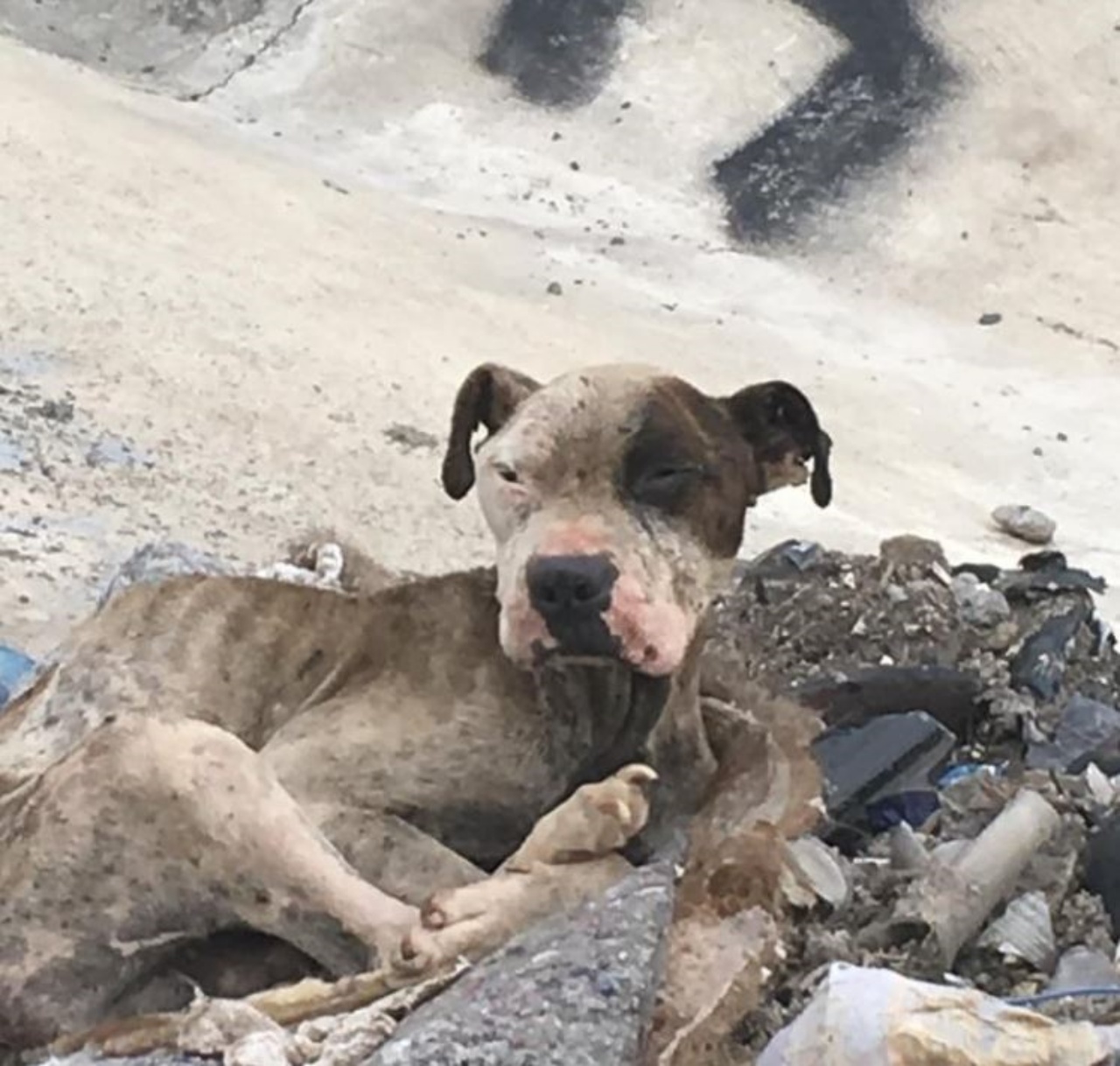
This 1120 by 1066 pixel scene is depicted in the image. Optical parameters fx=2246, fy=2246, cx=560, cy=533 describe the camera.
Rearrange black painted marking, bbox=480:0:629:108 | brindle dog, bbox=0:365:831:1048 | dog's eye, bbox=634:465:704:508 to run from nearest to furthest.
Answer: brindle dog, bbox=0:365:831:1048 → dog's eye, bbox=634:465:704:508 → black painted marking, bbox=480:0:629:108

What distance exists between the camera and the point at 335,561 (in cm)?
475

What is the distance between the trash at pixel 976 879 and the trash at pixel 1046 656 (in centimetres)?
163

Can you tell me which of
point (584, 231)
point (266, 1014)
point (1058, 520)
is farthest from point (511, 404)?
point (584, 231)

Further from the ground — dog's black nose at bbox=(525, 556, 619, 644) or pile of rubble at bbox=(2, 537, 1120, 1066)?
dog's black nose at bbox=(525, 556, 619, 644)

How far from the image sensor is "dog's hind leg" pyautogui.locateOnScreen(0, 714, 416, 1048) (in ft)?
9.91

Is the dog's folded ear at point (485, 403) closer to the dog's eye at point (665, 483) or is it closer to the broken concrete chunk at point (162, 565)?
the dog's eye at point (665, 483)

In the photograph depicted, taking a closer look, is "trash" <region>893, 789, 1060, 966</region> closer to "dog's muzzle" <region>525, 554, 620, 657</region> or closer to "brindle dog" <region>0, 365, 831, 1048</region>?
"brindle dog" <region>0, 365, 831, 1048</region>

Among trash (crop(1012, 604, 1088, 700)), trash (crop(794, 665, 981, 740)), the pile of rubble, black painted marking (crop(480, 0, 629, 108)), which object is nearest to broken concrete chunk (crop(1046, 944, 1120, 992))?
the pile of rubble

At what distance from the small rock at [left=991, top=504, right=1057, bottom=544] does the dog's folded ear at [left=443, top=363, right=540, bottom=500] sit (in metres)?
7.63

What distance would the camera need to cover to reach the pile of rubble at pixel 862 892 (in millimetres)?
2650

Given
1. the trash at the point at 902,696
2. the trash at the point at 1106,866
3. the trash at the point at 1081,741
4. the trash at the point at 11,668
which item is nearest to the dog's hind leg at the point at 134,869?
the trash at the point at 1106,866

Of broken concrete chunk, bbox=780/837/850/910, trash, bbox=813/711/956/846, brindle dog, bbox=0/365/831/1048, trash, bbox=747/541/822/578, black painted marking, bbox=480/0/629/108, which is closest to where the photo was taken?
brindle dog, bbox=0/365/831/1048

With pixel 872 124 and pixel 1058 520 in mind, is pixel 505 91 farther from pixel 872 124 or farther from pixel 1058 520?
pixel 1058 520

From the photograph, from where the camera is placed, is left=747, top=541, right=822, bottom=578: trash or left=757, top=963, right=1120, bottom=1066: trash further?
left=747, top=541, right=822, bottom=578: trash
